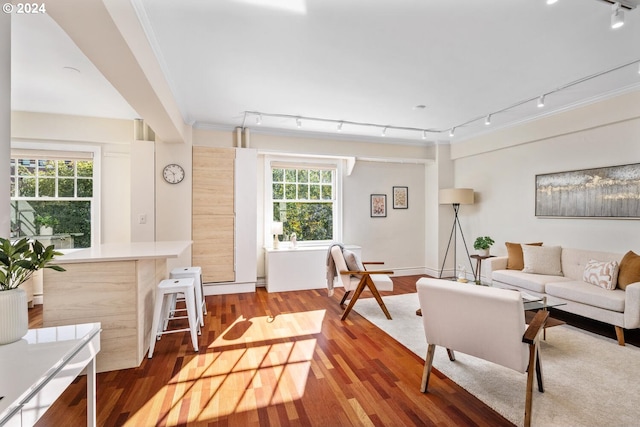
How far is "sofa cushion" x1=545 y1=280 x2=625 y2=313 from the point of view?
2.96 meters

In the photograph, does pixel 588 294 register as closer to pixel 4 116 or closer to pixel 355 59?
pixel 355 59

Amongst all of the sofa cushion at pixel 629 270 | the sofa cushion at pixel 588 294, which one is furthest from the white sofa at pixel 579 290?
the sofa cushion at pixel 629 270

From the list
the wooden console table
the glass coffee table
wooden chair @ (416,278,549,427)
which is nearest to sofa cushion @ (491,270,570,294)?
the glass coffee table

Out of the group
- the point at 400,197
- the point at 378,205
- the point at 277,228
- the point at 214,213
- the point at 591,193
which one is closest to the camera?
the point at 591,193

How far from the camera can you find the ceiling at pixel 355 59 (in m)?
2.12

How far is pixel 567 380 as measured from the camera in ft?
7.53

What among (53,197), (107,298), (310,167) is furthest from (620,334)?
(53,197)

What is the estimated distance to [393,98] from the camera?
3695mm

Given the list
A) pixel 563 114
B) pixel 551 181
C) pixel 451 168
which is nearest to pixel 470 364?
pixel 551 181

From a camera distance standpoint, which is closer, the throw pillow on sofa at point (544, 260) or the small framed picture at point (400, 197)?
the throw pillow on sofa at point (544, 260)

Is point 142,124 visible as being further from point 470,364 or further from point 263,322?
point 470,364

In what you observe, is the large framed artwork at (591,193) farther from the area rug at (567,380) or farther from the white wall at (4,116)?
the white wall at (4,116)

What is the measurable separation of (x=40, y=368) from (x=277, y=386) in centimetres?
156

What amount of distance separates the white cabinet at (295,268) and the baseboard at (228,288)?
306 mm
